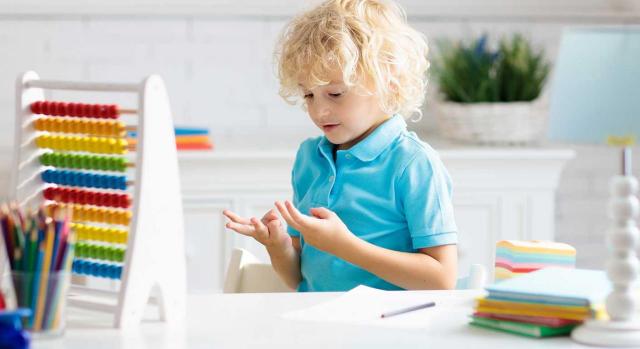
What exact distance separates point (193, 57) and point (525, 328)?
258 cm

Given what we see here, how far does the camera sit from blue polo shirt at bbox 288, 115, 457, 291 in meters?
2.10

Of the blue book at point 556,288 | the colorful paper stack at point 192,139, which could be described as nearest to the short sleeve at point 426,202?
the blue book at point 556,288

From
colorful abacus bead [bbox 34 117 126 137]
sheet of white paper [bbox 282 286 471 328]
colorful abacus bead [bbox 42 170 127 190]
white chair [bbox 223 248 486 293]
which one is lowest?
sheet of white paper [bbox 282 286 471 328]

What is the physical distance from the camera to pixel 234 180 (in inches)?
133

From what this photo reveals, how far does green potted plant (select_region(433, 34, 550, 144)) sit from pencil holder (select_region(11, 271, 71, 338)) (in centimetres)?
235

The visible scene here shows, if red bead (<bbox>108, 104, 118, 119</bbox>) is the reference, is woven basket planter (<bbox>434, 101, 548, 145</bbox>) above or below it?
above

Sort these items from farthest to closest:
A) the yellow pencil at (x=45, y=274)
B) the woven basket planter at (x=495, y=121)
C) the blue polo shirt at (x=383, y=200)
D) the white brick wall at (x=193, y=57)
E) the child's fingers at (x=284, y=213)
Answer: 1. the white brick wall at (x=193, y=57)
2. the woven basket planter at (x=495, y=121)
3. the blue polo shirt at (x=383, y=200)
4. the child's fingers at (x=284, y=213)
5. the yellow pencil at (x=45, y=274)

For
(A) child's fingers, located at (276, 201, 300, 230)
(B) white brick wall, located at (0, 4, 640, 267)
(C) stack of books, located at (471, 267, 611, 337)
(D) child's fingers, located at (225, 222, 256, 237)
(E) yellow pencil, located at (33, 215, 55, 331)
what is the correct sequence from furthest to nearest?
(B) white brick wall, located at (0, 4, 640, 267) < (D) child's fingers, located at (225, 222, 256, 237) < (A) child's fingers, located at (276, 201, 300, 230) < (C) stack of books, located at (471, 267, 611, 337) < (E) yellow pencil, located at (33, 215, 55, 331)

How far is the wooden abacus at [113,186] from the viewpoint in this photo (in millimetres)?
1484

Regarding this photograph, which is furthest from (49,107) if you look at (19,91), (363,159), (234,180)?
(234,180)

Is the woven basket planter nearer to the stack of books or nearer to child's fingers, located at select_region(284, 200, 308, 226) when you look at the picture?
child's fingers, located at select_region(284, 200, 308, 226)

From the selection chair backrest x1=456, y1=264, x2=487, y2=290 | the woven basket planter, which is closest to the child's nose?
chair backrest x1=456, y1=264, x2=487, y2=290

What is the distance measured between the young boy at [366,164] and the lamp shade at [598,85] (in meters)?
0.63

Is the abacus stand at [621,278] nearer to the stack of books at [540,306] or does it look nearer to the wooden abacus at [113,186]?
the stack of books at [540,306]
